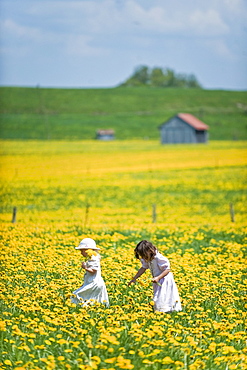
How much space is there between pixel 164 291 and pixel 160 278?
0.25 metres

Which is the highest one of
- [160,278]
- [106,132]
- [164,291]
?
[106,132]

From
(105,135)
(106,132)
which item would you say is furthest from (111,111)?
(105,135)

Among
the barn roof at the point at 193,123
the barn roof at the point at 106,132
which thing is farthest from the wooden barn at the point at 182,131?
the barn roof at the point at 106,132

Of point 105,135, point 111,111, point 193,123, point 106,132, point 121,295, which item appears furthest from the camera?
point 111,111

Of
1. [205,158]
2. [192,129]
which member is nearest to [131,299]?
[205,158]

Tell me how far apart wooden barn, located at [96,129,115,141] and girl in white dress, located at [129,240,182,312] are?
314 ft

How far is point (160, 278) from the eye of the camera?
382 inches

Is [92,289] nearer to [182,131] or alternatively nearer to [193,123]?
[182,131]

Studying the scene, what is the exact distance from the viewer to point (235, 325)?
29.6ft

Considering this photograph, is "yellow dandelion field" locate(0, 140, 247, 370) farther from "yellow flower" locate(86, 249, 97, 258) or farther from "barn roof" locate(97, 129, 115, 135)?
"barn roof" locate(97, 129, 115, 135)

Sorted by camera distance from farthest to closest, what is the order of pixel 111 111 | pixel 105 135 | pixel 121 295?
pixel 111 111 < pixel 105 135 < pixel 121 295

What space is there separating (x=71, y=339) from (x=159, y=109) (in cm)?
13560

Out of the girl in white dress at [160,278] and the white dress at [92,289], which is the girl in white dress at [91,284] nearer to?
the white dress at [92,289]

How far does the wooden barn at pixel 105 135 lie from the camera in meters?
105
